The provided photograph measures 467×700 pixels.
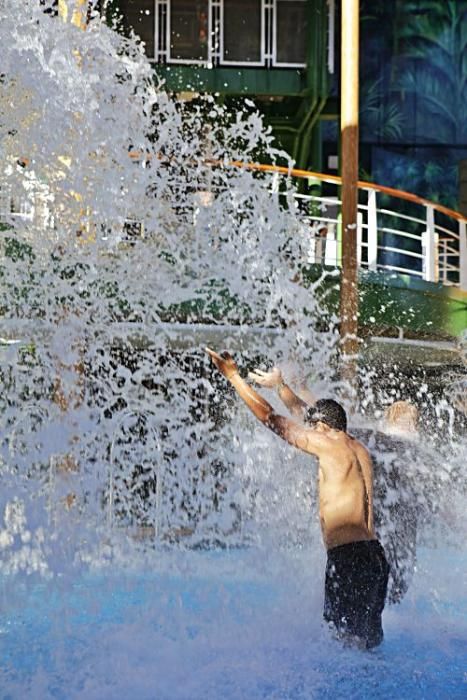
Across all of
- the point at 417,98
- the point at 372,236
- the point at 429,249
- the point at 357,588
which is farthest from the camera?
the point at 417,98

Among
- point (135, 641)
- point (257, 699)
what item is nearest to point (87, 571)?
point (135, 641)

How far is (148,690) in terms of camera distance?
5059 mm

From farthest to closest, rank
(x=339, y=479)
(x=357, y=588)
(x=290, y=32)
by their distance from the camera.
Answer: (x=290, y=32), (x=339, y=479), (x=357, y=588)

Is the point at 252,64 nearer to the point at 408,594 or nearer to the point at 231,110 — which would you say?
the point at 231,110

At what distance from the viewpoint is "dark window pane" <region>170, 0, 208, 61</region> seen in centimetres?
1708

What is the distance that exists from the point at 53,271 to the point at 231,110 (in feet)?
33.0

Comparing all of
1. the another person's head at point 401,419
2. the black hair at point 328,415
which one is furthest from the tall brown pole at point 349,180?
the black hair at point 328,415

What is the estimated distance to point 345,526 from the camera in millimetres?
5395

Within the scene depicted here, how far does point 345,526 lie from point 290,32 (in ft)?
43.9

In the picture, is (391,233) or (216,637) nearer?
(216,637)

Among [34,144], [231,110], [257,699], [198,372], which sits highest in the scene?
[231,110]

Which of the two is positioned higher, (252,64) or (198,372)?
(252,64)

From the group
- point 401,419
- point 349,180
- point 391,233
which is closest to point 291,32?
point 391,233

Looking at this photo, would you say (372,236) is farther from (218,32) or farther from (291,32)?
(291,32)
